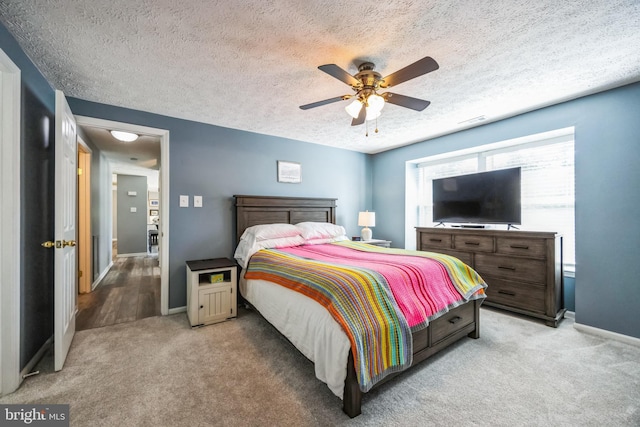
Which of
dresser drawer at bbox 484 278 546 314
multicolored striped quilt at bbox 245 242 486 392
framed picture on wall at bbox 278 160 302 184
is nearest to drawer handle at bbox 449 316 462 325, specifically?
multicolored striped quilt at bbox 245 242 486 392

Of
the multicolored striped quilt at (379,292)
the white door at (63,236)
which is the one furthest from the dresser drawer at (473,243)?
the white door at (63,236)

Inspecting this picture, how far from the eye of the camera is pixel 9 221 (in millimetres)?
1632

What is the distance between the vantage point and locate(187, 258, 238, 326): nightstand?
2672mm

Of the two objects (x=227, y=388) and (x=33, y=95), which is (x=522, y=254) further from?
(x=33, y=95)

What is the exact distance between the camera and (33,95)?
194 centimetres

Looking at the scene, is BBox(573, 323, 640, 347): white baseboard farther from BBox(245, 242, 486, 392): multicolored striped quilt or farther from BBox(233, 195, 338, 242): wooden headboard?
BBox(233, 195, 338, 242): wooden headboard

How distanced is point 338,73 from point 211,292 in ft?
7.96

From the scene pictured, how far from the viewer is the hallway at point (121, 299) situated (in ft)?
9.51

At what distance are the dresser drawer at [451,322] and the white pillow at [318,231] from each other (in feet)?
5.88

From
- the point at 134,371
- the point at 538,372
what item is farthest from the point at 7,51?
the point at 538,372

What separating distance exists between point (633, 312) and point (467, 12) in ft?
9.72

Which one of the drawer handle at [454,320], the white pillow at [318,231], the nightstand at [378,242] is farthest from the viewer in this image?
the nightstand at [378,242]

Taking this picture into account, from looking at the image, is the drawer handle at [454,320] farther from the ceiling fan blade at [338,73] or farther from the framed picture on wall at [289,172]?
the framed picture on wall at [289,172]

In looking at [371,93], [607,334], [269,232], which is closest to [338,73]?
[371,93]
